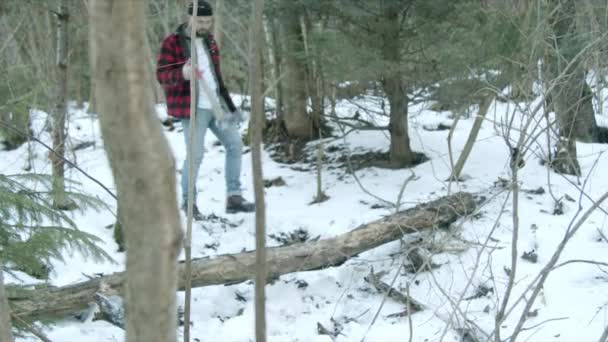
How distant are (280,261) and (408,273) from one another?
816 millimetres

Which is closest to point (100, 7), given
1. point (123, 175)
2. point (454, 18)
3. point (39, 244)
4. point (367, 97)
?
point (123, 175)

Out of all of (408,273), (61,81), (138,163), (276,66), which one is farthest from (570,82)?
(138,163)

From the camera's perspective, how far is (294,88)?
6816 mm

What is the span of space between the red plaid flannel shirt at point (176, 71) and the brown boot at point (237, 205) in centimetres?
76

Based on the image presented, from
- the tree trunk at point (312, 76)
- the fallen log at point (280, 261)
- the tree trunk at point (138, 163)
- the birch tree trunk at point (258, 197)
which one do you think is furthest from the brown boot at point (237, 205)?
the tree trunk at point (138, 163)

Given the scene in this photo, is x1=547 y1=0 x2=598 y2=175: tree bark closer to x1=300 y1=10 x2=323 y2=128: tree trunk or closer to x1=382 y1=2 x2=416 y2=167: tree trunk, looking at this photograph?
x1=382 y1=2 x2=416 y2=167: tree trunk

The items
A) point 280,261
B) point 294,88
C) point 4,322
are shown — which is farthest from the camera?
point 294,88

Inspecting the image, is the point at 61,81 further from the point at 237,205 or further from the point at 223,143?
the point at 237,205

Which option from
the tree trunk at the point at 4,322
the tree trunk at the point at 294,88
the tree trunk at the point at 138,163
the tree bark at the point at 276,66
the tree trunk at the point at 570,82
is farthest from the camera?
the tree bark at the point at 276,66

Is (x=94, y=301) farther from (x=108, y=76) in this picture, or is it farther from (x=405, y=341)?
(x=108, y=76)

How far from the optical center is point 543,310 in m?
3.66

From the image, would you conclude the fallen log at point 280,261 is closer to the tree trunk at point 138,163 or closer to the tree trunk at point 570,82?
the tree trunk at point 570,82

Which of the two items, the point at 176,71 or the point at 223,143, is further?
the point at 223,143

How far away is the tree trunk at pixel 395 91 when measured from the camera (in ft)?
17.5
